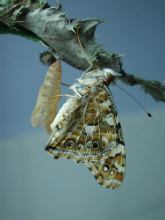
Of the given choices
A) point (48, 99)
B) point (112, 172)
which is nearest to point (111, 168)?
point (112, 172)

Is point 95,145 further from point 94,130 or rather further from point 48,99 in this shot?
point 48,99

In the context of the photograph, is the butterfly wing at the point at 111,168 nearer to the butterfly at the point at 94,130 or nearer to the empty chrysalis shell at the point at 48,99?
the butterfly at the point at 94,130

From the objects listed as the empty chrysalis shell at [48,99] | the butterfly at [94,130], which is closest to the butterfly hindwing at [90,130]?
the butterfly at [94,130]

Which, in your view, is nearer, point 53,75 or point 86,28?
point 86,28

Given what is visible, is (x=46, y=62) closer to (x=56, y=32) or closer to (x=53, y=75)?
(x=53, y=75)

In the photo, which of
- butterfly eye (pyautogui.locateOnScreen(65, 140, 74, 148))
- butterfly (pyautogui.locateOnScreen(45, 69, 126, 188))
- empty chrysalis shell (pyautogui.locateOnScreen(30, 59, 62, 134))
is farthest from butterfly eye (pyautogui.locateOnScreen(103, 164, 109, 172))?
empty chrysalis shell (pyautogui.locateOnScreen(30, 59, 62, 134))

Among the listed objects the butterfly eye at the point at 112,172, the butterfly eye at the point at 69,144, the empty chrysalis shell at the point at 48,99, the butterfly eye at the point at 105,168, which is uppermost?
the empty chrysalis shell at the point at 48,99

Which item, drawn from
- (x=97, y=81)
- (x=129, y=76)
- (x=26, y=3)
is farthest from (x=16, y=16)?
(x=129, y=76)
